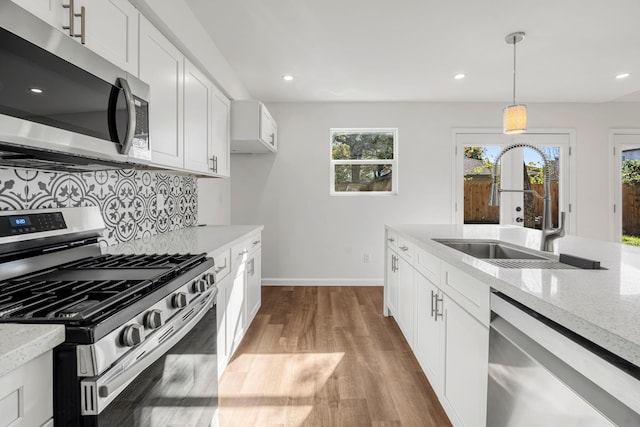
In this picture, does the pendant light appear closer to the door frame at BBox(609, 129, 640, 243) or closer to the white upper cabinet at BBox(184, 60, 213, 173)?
the white upper cabinet at BBox(184, 60, 213, 173)

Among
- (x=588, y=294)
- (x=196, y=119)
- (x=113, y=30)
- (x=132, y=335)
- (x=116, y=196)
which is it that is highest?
(x=113, y=30)

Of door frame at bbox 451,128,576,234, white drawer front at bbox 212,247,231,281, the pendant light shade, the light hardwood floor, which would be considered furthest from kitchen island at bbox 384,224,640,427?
door frame at bbox 451,128,576,234

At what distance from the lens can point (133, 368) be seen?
2.92ft

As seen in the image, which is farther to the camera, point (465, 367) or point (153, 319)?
point (465, 367)

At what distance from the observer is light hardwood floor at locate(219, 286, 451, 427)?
1784 mm

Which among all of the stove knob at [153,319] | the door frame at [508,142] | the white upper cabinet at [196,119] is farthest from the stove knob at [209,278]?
the door frame at [508,142]

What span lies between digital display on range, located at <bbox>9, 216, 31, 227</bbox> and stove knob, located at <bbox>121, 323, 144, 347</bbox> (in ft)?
2.39

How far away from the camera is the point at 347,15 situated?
239 centimetres

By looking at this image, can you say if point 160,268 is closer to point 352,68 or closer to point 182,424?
point 182,424

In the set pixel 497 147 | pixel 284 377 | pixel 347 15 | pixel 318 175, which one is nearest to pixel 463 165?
pixel 497 147

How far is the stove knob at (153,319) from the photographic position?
97 cm

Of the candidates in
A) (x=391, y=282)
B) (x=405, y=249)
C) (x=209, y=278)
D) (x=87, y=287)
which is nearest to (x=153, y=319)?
(x=87, y=287)

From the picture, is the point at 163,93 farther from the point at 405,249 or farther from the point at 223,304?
the point at 405,249

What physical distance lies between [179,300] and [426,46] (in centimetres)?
275
